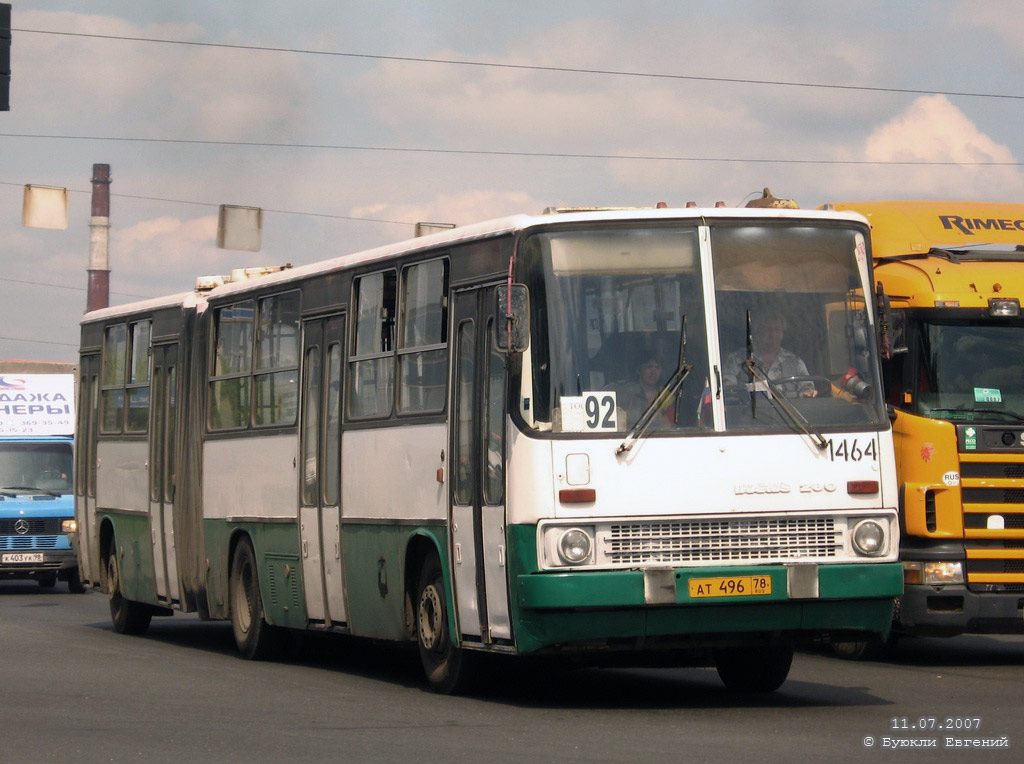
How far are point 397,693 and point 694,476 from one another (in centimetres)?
298

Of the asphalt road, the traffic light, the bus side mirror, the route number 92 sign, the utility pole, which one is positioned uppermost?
the utility pole

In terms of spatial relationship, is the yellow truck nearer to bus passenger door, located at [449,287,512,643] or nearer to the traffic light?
bus passenger door, located at [449,287,512,643]

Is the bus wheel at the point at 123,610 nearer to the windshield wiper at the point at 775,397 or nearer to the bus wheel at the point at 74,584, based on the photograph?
the bus wheel at the point at 74,584

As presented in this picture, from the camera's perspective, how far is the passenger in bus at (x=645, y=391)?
1184 cm

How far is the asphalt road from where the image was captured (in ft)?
33.2

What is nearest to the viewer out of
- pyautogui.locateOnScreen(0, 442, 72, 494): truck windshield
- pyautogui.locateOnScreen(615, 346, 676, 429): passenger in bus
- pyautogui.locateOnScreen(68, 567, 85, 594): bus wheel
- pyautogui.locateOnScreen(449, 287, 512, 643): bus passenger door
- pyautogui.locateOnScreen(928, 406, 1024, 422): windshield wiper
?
pyautogui.locateOnScreen(615, 346, 676, 429): passenger in bus

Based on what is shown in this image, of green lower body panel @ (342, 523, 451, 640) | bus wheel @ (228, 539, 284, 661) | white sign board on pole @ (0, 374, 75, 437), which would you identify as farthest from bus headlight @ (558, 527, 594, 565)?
white sign board on pole @ (0, 374, 75, 437)

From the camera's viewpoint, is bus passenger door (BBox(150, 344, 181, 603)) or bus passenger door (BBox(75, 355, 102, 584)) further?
bus passenger door (BBox(75, 355, 102, 584))

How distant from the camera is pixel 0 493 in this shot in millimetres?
30438

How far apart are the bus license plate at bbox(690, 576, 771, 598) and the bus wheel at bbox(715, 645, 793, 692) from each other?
1.33m

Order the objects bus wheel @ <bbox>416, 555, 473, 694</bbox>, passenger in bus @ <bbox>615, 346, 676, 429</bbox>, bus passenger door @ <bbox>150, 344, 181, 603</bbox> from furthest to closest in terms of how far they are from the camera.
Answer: bus passenger door @ <bbox>150, 344, 181, 603</bbox>, bus wheel @ <bbox>416, 555, 473, 694</bbox>, passenger in bus @ <bbox>615, 346, 676, 429</bbox>

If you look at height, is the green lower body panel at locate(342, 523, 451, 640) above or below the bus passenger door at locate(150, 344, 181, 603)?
below

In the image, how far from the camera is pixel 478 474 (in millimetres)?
12508

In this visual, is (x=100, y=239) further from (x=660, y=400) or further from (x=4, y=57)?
(x=660, y=400)
